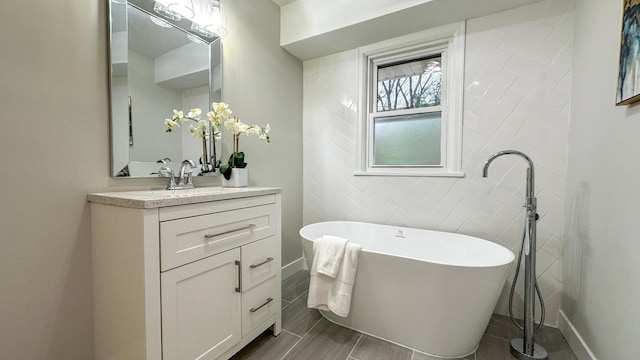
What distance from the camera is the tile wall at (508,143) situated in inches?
66.6

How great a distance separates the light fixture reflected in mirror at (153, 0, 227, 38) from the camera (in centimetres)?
155

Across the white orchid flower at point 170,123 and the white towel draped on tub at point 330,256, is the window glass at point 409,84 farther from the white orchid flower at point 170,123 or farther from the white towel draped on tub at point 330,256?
the white orchid flower at point 170,123

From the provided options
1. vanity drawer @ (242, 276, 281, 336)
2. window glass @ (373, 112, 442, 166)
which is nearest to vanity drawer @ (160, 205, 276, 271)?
vanity drawer @ (242, 276, 281, 336)

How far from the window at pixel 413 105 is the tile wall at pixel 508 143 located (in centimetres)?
9

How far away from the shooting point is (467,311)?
52.1 inches

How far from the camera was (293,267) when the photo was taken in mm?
2543

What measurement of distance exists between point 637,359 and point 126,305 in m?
2.01

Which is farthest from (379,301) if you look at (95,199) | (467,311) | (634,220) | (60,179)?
(60,179)

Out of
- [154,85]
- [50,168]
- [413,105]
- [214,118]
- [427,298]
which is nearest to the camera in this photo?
[50,168]

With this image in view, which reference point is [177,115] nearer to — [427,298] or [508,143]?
[427,298]

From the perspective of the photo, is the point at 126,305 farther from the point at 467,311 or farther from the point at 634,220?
the point at 634,220

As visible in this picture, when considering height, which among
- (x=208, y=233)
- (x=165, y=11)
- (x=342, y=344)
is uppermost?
(x=165, y=11)

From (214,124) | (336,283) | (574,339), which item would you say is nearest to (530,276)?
(574,339)

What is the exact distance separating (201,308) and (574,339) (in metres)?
2.07
